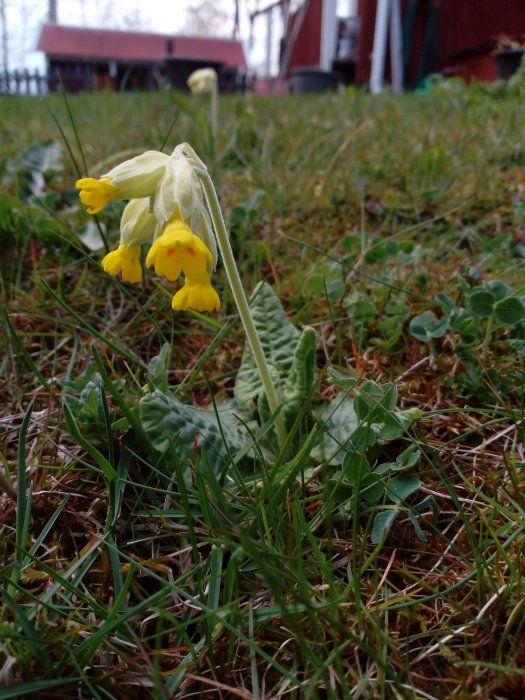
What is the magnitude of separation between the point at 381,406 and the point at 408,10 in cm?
1252

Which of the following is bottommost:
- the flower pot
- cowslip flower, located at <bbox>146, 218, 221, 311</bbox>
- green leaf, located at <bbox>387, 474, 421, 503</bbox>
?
green leaf, located at <bbox>387, 474, 421, 503</bbox>

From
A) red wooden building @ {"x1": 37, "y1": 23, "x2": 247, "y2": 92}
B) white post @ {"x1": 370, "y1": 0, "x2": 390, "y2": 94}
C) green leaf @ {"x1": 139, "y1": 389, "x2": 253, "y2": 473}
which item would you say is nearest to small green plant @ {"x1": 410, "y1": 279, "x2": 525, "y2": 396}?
green leaf @ {"x1": 139, "y1": 389, "x2": 253, "y2": 473}

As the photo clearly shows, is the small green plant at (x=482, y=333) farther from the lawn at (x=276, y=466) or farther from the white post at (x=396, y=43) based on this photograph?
the white post at (x=396, y=43)

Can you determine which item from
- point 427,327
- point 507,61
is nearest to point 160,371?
point 427,327

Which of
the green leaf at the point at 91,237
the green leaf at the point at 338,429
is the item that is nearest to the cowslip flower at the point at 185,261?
the green leaf at the point at 338,429

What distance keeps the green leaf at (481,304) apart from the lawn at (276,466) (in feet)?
0.07

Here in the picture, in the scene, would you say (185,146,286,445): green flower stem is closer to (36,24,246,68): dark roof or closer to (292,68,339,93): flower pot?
(292,68,339,93): flower pot

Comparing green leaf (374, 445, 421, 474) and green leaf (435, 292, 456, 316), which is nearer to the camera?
green leaf (374, 445, 421, 474)

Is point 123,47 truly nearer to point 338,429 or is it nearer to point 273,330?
point 273,330

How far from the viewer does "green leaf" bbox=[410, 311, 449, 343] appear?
5.04 ft

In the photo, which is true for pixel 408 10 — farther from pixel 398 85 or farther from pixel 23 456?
pixel 23 456

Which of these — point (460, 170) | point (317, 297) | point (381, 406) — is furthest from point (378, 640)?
point (460, 170)

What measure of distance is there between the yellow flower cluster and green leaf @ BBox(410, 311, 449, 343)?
0.66 m

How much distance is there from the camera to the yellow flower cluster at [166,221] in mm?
1086
